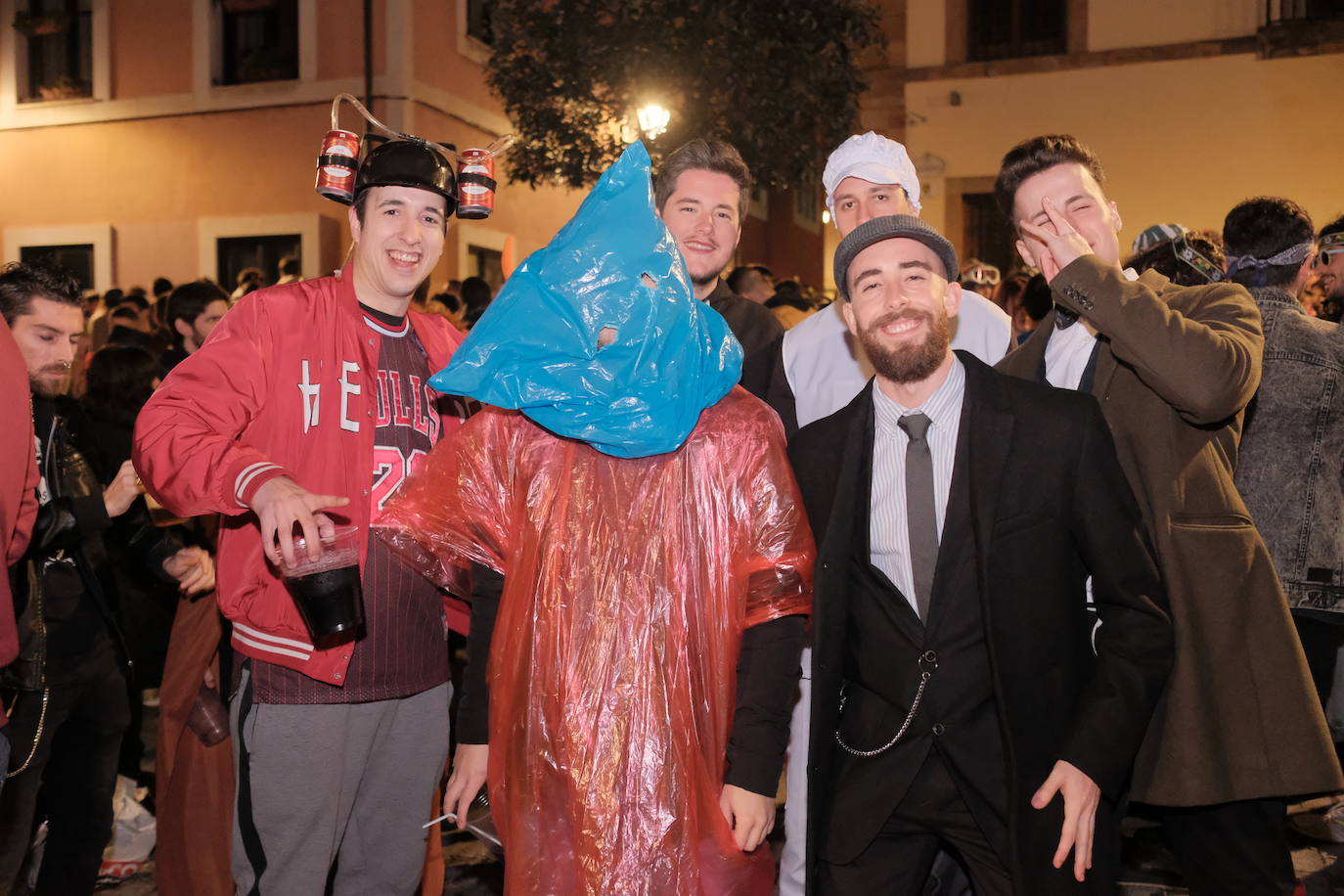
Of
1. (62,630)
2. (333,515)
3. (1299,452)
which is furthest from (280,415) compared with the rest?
(1299,452)

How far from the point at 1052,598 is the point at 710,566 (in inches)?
28.7

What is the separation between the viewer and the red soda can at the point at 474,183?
2857mm

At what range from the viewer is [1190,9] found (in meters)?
14.4

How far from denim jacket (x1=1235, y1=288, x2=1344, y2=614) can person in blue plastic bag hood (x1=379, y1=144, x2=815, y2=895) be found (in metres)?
2.08

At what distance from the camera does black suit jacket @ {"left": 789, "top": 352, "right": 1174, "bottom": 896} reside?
90.6 inches

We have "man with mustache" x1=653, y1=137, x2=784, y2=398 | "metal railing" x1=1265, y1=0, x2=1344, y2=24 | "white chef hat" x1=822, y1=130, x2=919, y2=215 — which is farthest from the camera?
"metal railing" x1=1265, y1=0, x2=1344, y2=24

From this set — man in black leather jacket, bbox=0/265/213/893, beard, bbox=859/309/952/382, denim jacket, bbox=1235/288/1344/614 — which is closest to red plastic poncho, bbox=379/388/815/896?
beard, bbox=859/309/952/382

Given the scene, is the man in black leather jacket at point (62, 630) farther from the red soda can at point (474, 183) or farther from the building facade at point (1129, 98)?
the building facade at point (1129, 98)

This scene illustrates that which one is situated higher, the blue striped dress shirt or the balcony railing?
the balcony railing

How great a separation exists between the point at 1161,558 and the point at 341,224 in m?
13.2

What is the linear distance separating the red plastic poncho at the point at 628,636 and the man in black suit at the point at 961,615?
23cm

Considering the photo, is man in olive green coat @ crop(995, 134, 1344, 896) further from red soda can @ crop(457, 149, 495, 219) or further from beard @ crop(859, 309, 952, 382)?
red soda can @ crop(457, 149, 495, 219)

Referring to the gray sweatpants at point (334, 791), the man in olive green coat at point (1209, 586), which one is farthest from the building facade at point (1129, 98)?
the gray sweatpants at point (334, 791)

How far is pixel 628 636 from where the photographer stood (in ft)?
7.34
